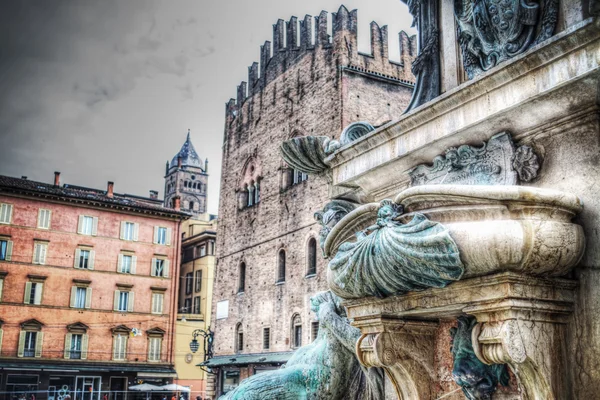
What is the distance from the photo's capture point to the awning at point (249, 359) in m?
30.0

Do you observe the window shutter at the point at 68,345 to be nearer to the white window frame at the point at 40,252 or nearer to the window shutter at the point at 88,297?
the window shutter at the point at 88,297

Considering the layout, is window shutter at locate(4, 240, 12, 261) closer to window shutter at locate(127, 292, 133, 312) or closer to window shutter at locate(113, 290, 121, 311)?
window shutter at locate(113, 290, 121, 311)

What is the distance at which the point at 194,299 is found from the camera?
170ft

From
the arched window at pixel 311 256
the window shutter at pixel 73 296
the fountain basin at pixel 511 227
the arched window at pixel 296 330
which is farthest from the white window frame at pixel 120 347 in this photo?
the fountain basin at pixel 511 227

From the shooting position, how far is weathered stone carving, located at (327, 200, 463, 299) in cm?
306

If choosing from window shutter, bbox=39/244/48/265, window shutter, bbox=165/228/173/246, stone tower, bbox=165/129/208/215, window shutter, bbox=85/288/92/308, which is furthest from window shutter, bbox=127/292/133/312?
A: stone tower, bbox=165/129/208/215

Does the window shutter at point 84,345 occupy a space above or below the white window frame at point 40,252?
below

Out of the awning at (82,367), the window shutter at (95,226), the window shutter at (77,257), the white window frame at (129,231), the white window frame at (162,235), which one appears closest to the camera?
the awning at (82,367)

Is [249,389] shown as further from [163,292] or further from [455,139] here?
[163,292]

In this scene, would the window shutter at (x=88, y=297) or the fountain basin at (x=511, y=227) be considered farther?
the window shutter at (x=88, y=297)

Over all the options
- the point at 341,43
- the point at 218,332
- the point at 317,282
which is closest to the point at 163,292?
the point at 218,332

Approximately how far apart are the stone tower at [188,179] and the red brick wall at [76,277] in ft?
173

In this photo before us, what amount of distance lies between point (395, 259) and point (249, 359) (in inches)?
1209

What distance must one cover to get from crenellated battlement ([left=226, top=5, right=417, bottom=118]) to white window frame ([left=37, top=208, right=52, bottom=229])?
625 inches
